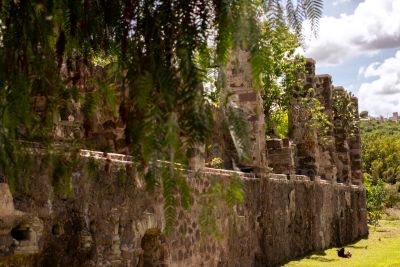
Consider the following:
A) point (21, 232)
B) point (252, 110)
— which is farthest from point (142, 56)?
point (252, 110)

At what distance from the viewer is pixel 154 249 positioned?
27.9ft

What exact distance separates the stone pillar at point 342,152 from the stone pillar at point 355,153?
114cm

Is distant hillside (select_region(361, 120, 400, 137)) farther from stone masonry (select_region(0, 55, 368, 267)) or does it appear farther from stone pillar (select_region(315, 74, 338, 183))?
stone masonry (select_region(0, 55, 368, 267))

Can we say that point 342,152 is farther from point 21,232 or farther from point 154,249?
point 21,232

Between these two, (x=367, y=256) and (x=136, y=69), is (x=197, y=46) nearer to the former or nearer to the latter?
(x=136, y=69)

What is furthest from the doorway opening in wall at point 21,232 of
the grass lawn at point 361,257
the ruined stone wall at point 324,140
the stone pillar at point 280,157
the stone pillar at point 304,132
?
the stone pillar at point 304,132

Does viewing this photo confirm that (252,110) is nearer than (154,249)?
No

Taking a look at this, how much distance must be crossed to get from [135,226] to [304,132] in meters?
14.0

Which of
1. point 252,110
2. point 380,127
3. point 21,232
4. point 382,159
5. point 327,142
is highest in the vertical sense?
point 380,127

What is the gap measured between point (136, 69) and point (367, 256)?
44.9 ft

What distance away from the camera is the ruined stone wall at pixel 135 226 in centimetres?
590

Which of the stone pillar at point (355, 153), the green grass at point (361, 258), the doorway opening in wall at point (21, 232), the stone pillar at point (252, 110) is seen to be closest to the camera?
the doorway opening in wall at point (21, 232)

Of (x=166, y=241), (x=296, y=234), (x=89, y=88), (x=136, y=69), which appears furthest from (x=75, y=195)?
(x=296, y=234)

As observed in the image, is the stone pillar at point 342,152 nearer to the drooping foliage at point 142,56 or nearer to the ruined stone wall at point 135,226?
the ruined stone wall at point 135,226
